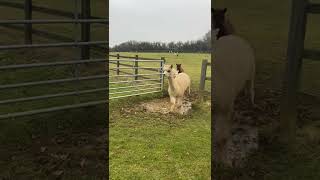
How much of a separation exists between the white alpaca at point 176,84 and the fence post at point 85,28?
147 cm

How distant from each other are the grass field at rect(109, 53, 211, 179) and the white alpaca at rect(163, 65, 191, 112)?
98 mm

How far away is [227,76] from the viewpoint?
3561 mm

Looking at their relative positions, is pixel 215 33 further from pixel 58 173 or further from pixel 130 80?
pixel 58 173

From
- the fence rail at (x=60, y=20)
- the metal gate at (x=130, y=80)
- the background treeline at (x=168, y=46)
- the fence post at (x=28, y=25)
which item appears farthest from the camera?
the fence post at (x=28, y=25)

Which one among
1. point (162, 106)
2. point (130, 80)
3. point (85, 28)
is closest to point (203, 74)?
point (162, 106)

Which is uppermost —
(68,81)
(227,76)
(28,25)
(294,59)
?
(28,25)

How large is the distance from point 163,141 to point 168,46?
0.91 metres

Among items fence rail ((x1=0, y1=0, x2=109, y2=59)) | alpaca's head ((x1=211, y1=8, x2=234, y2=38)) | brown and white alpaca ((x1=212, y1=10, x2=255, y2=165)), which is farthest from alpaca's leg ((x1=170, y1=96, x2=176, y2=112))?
fence rail ((x1=0, y1=0, x2=109, y2=59))

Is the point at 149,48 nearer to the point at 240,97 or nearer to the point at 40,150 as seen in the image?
the point at 240,97

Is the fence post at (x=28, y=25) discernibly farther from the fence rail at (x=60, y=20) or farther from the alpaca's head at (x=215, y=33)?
the alpaca's head at (x=215, y=33)

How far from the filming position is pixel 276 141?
12.8 ft

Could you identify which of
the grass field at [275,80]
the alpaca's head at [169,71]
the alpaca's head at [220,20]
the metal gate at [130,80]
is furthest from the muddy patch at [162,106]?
the alpaca's head at [220,20]

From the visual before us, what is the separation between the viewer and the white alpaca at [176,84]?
11.7ft

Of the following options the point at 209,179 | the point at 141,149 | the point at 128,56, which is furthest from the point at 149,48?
the point at 209,179
